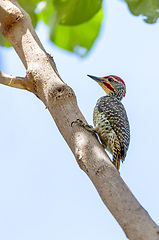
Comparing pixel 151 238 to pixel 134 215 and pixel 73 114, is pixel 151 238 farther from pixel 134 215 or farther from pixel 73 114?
pixel 73 114

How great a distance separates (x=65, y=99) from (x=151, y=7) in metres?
1.32

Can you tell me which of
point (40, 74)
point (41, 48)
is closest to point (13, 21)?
point (41, 48)

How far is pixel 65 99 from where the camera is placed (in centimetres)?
262

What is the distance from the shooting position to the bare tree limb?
1.89 meters

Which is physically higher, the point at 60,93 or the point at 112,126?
the point at 112,126

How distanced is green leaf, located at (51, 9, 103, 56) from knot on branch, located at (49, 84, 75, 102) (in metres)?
1.45

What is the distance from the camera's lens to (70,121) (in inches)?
99.9

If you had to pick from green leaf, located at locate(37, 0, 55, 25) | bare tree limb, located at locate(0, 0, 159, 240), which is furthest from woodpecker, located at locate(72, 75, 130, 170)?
green leaf, located at locate(37, 0, 55, 25)

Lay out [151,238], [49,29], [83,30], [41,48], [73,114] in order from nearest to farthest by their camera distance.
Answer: [151,238]
[73,114]
[41,48]
[49,29]
[83,30]

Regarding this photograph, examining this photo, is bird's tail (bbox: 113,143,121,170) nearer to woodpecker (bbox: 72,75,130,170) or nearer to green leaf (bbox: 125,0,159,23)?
woodpecker (bbox: 72,75,130,170)

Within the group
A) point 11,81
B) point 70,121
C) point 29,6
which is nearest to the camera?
point 70,121

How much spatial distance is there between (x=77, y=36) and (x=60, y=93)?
173cm

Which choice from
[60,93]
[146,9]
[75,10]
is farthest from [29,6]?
[60,93]

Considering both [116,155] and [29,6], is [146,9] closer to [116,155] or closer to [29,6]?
[29,6]
